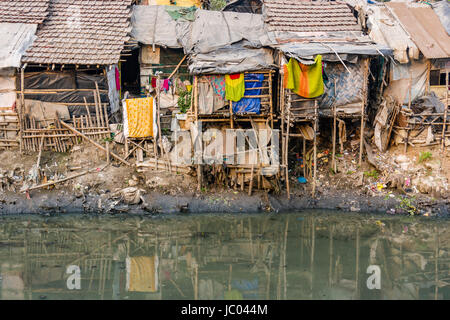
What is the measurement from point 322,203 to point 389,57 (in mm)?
5131

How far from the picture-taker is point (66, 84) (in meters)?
15.7

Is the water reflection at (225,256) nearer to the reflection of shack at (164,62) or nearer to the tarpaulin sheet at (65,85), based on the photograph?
the tarpaulin sheet at (65,85)

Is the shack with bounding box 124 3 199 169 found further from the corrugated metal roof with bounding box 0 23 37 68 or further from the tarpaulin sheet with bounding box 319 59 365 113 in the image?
the tarpaulin sheet with bounding box 319 59 365 113

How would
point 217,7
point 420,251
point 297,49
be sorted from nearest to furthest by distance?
1. point 420,251
2. point 297,49
3. point 217,7

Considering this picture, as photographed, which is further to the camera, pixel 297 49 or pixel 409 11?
pixel 409 11

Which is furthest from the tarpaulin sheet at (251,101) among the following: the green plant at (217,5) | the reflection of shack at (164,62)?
the green plant at (217,5)

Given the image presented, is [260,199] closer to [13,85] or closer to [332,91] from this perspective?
[332,91]

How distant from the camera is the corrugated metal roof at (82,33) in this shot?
15281 millimetres

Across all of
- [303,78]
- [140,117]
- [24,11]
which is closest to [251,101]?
[303,78]

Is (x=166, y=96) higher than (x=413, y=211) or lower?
higher

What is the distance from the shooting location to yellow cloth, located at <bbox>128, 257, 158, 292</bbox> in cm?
1027
